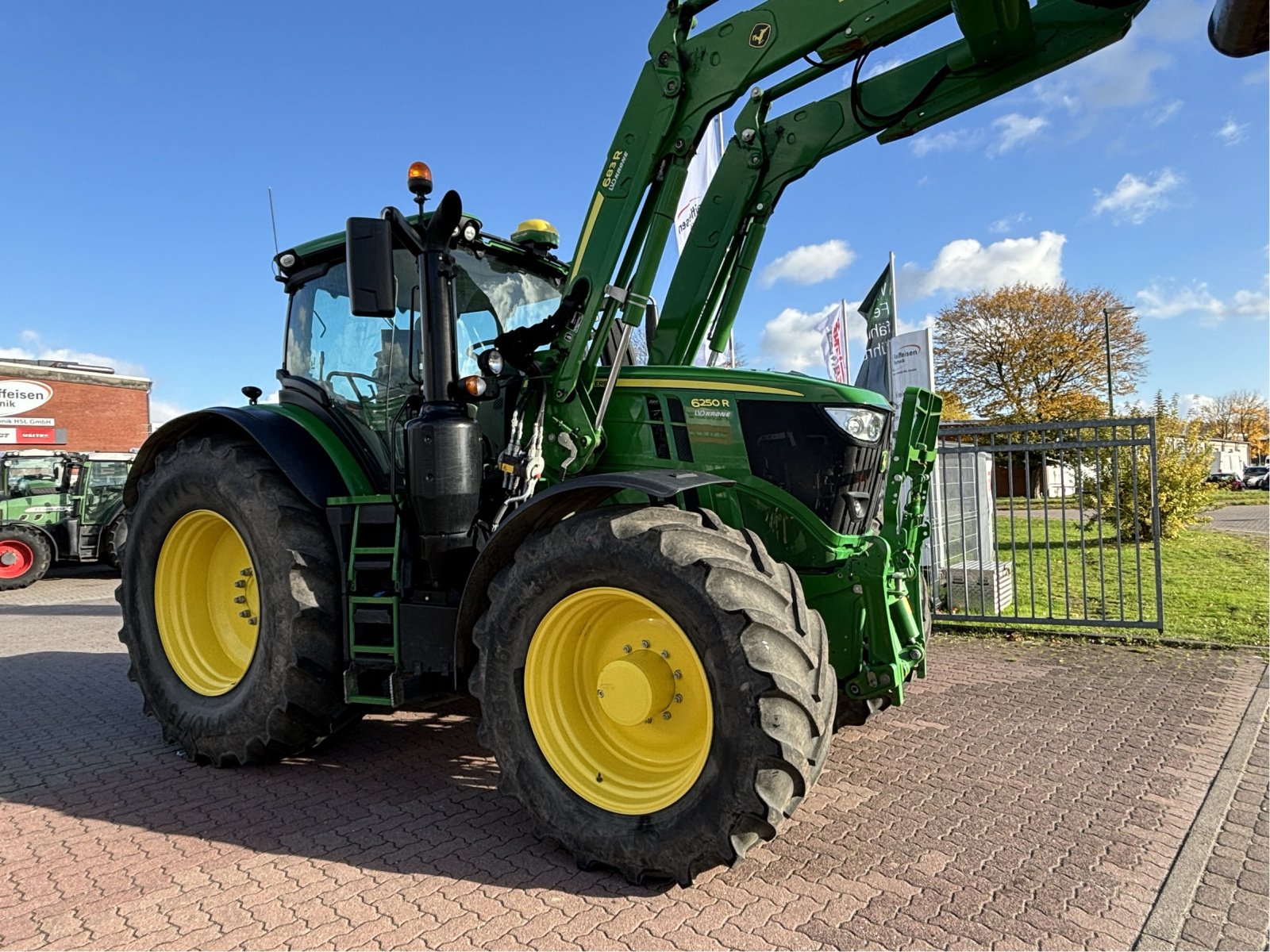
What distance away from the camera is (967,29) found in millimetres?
3543

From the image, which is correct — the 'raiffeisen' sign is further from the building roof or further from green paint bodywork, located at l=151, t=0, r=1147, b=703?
green paint bodywork, located at l=151, t=0, r=1147, b=703

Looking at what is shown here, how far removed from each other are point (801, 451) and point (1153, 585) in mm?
7856

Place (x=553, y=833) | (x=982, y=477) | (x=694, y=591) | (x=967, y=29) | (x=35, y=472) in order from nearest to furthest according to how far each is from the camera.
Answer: (x=694, y=591) < (x=553, y=833) < (x=967, y=29) < (x=982, y=477) < (x=35, y=472)

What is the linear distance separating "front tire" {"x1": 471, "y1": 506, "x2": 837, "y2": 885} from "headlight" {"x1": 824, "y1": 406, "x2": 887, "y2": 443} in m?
0.93

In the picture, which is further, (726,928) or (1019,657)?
(1019,657)

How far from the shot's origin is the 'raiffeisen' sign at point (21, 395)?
3278 cm

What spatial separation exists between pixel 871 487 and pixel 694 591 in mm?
1488

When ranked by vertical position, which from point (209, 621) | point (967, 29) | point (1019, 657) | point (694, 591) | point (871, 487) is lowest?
point (1019, 657)

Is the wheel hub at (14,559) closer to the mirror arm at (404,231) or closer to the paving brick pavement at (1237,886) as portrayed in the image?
the mirror arm at (404,231)

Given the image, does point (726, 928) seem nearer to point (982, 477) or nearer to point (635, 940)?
point (635, 940)

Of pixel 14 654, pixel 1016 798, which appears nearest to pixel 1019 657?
pixel 1016 798

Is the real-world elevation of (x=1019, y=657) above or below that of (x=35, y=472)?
below

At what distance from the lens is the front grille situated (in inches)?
148

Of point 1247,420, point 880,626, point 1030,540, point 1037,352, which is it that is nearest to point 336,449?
point 880,626
